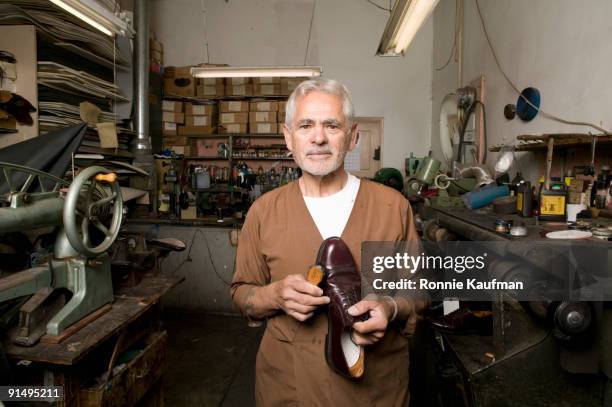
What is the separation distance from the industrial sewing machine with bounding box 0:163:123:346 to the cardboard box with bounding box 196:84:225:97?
4059 mm

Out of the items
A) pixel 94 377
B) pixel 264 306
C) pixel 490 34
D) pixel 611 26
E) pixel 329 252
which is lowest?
pixel 94 377

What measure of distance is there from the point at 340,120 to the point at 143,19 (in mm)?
4495

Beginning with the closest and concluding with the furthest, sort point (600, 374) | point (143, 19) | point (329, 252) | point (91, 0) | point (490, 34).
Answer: point (329, 252) < point (600, 374) < point (91, 0) < point (490, 34) < point (143, 19)

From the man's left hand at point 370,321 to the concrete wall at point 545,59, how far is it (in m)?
1.90

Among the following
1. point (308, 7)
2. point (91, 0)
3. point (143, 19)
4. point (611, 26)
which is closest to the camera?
point (611, 26)

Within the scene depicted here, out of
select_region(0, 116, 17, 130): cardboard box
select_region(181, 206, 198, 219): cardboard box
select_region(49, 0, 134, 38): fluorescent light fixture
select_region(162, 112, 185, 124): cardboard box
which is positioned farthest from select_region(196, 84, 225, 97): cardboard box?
select_region(0, 116, 17, 130): cardboard box

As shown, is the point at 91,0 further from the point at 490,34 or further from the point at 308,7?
the point at 308,7

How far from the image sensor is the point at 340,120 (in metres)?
1.13

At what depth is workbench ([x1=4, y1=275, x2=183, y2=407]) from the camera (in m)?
1.32

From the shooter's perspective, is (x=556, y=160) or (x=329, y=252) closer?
(x=329, y=252)

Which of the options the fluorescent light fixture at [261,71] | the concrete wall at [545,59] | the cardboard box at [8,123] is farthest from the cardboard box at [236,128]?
the concrete wall at [545,59]

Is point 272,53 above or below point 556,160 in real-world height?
above

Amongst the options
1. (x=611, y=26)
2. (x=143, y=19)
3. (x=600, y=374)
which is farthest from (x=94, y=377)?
(x=143, y=19)

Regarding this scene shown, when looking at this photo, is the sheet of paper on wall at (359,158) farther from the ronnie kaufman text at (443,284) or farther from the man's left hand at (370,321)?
the man's left hand at (370,321)
